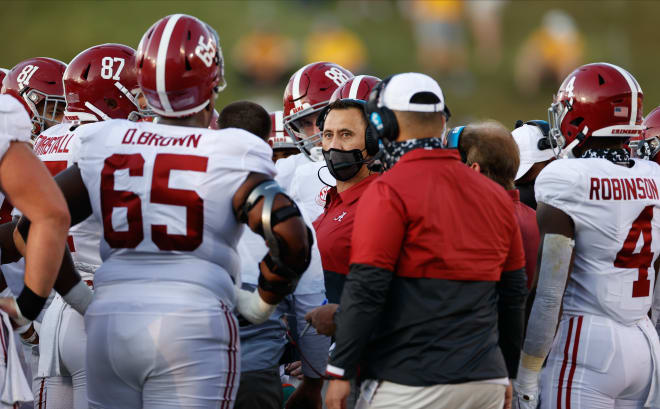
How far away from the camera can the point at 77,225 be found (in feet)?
12.3

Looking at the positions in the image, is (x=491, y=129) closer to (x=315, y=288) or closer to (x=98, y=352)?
(x=315, y=288)

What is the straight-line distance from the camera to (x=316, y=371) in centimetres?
375

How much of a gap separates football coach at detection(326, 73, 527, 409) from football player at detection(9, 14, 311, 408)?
0.32m

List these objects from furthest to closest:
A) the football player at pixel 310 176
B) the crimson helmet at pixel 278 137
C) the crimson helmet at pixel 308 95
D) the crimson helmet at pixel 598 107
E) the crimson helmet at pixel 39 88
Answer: the crimson helmet at pixel 278 137 → the crimson helmet at pixel 308 95 → the crimson helmet at pixel 39 88 → the crimson helmet at pixel 598 107 → the football player at pixel 310 176

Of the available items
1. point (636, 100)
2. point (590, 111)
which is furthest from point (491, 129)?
point (636, 100)

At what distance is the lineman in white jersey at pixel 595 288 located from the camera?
3.57 meters

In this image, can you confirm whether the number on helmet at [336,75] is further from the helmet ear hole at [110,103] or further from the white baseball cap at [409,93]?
the white baseball cap at [409,93]

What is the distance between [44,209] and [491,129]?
2.05 m

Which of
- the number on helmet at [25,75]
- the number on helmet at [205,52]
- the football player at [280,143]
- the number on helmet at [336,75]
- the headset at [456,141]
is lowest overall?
the football player at [280,143]

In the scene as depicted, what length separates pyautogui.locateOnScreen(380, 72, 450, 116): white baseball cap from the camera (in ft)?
9.64

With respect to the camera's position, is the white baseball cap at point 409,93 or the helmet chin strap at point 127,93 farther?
the helmet chin strap at point 127,93

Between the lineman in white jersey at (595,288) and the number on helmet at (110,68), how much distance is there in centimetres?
222

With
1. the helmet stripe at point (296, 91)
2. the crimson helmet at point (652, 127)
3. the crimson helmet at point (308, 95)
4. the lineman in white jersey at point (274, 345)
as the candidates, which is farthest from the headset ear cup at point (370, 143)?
the crimson helmet at point (652, 127)

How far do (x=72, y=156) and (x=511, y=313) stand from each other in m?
2.12
